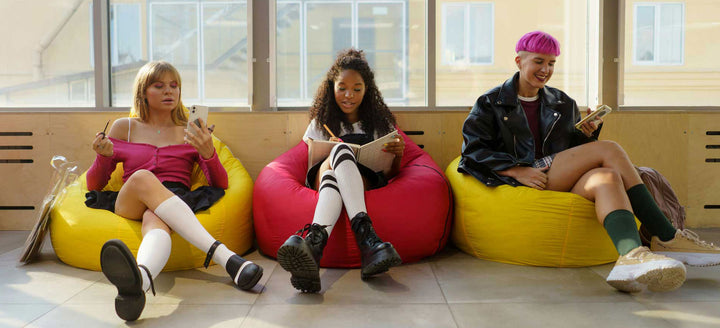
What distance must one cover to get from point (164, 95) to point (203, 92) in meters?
1.01

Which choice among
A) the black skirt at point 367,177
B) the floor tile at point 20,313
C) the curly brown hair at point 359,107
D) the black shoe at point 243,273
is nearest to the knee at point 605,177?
the black skirt at point 367,177

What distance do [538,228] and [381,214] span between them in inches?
26.1

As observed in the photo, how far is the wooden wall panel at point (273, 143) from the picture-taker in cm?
315

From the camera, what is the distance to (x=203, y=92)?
343 cm

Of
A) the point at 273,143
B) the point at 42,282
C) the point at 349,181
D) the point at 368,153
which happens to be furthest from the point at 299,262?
the point at 273,143

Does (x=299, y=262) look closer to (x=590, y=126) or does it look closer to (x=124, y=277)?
(x=124, y=277)

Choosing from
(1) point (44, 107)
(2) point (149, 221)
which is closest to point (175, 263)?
(2) point (149, 221)

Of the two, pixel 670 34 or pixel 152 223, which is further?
pixel 670 34

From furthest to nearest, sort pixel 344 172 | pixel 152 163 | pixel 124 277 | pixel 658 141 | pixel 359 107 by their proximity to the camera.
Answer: pixel 658 141 < pixel 359 107 < pixel 152 163 < pixel 344 172 < pixel 124 277

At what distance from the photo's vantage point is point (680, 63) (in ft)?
11.1

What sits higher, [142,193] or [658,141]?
[658,141]

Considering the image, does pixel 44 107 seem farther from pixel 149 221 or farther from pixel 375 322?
pixel 375 322

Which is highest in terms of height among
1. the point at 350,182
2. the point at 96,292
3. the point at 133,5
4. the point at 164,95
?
the point at 133,5

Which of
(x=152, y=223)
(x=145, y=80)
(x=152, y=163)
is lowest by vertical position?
(x=152, y=223)
